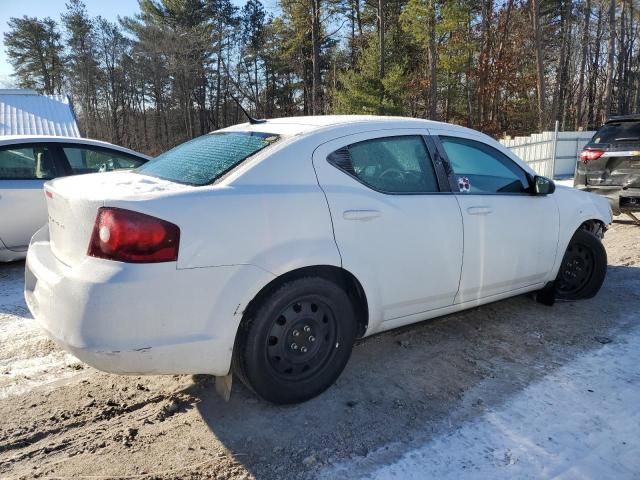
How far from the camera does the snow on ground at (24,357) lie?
318 centimetres

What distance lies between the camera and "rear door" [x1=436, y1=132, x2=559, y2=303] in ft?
11.4

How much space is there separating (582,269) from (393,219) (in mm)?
2480

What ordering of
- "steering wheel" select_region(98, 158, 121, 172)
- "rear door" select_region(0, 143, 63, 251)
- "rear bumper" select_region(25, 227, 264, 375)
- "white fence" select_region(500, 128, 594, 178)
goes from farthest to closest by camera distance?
"white fence" select_region(500, 128, 594, 178) → "steering wheel" select_region(98, 158, 121, 172) → "rear door" select_region(0, 143, 63, 251) → "rear bumper" select_region(25, 227, 264, 375)

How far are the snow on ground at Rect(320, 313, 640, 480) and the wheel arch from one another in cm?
82

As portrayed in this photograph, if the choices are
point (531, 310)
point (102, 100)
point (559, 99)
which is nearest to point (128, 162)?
point (531, 310)

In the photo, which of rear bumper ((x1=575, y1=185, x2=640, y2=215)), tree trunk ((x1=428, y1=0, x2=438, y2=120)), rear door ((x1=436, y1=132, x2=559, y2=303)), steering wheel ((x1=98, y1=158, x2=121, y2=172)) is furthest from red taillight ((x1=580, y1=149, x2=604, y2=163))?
tree trunk ((x1=428, y1=0, x2=438, y2=120))

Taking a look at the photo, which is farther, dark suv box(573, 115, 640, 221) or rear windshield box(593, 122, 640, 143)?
rear windshield box(593, 122, 640, 143)

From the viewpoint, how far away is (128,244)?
229 centimetres

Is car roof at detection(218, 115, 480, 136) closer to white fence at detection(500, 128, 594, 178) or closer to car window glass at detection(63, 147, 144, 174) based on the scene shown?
car window glass at detection(63, 147, 144, 174)

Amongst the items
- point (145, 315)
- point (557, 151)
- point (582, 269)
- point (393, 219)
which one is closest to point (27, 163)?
point (145, 315)

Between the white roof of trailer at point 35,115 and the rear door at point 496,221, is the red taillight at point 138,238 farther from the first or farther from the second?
the white roof of trailer at point 35,115

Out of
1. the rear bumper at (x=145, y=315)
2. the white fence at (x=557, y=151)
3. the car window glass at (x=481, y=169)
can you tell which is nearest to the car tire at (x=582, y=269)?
the car window glass at (x=481, y=169)

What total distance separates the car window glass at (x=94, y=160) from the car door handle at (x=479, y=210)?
463 centimetres

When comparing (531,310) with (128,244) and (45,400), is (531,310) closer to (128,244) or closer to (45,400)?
(128,244)
